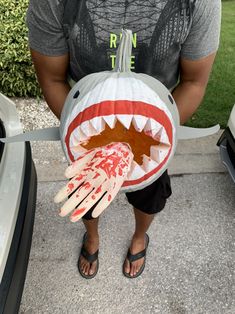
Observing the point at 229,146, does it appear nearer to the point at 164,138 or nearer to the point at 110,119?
the point at 164,138

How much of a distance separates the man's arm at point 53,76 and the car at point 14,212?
32 centimetres

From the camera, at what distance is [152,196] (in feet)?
5.97

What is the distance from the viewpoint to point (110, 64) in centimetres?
141

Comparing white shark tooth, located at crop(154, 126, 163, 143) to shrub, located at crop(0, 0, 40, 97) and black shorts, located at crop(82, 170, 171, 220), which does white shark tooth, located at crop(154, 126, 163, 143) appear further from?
shrub, located at crop(0, 0, 40, 97)

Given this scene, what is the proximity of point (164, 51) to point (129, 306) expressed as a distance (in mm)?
1383

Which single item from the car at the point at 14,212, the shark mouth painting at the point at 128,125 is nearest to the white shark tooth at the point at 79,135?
the shark mouth painting at the point at 128,125

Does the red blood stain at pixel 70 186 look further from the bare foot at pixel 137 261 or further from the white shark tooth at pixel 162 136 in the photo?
the bare foot at pixel 137 261

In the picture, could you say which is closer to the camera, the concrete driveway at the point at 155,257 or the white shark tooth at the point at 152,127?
the white shark tooth at the point at 152,127

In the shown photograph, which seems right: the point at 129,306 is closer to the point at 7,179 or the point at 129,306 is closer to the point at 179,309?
the point at 179,309

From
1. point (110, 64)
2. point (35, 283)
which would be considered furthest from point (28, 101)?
point (110, 64)

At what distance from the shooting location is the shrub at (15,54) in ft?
11.1

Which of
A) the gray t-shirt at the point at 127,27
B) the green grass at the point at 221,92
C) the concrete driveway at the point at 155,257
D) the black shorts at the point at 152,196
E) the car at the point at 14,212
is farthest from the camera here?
the green grass at the point at 221,92

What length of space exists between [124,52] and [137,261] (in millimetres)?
1486

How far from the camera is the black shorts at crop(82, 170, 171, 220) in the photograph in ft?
5.81
